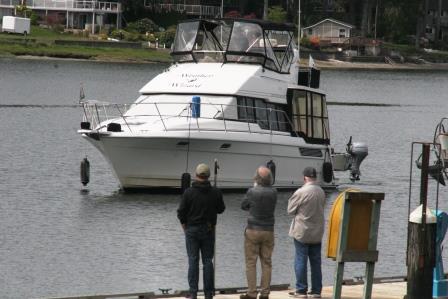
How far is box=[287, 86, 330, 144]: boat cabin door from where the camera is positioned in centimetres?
4357

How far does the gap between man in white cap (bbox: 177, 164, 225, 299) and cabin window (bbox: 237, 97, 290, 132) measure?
19.2 m

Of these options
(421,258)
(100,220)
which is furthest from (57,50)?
(421,258)

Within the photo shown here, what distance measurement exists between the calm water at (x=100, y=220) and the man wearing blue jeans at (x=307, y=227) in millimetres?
5682

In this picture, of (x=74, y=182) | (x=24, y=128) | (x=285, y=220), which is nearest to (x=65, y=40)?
(x=24, y=128)

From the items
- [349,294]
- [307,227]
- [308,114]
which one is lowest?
[349,294]

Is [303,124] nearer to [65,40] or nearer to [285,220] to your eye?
[285,220]

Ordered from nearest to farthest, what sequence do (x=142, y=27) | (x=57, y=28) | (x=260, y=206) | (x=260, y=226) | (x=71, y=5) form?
(x=260, y=206), (x=260, y=226), (x=57, y=28), (x=71, y=5), (x=142, y=27)

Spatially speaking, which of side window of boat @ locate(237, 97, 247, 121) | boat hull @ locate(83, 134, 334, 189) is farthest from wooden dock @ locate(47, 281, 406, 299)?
side window of boat @ locate(237, 97, 247, 121)

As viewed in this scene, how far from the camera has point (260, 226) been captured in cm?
2222

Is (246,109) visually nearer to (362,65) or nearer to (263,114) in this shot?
(263,114)

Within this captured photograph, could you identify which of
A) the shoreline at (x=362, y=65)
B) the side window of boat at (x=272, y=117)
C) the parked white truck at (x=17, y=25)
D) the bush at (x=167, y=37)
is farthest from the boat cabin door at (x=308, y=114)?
the bush at (x=167, y=37)

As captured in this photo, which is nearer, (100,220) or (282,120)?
(100,220)

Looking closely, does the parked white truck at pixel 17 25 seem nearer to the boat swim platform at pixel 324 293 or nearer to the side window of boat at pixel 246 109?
the side window of boat at pixel 246 109

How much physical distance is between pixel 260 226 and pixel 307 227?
86cm
